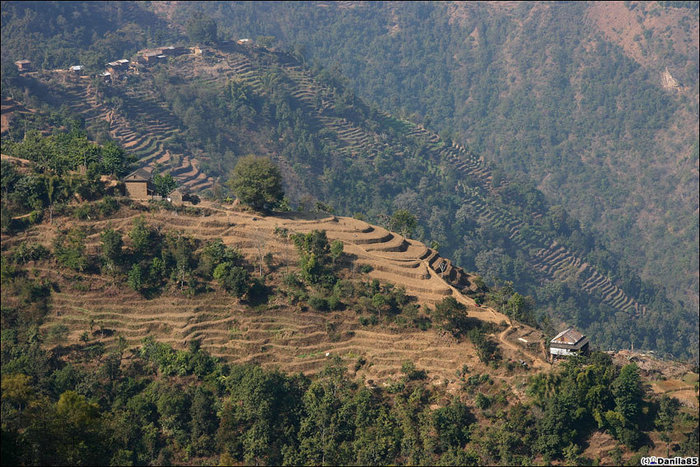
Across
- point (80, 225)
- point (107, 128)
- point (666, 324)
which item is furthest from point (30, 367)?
point (666, 324)

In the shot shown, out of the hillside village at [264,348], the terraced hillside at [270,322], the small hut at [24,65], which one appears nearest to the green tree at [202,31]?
the small hut at [24,65]

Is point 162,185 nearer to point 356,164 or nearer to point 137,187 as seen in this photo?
point 137,187

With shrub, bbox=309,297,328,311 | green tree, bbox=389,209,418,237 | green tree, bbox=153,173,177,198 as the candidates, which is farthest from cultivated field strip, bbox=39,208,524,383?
green tree, bbox=389,209,418,237

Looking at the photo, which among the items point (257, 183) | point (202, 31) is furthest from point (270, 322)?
point (202, 31)

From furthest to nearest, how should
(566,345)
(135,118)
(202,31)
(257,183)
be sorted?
(202,31) < (135,118) < (257,183) < (566,345)

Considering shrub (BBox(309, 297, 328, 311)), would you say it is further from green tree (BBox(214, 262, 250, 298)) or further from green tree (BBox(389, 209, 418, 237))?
green tree (BBox(389, 209, 418, 237))

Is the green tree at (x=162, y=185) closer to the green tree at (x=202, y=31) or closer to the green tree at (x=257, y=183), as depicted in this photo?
the green tree at (x=257, y=183)
